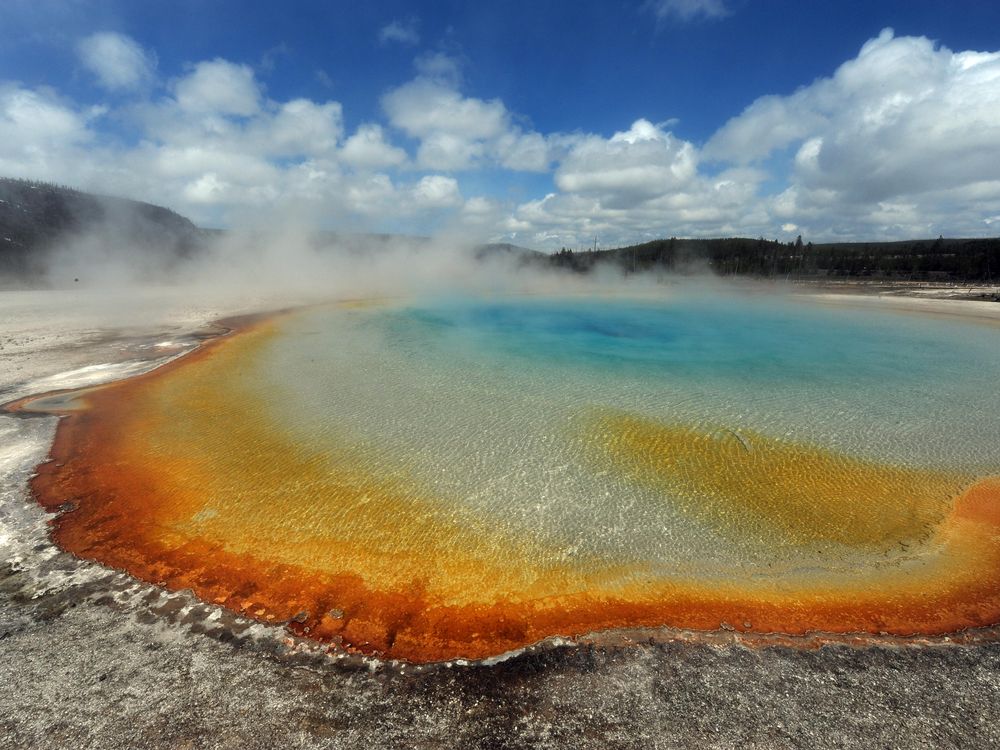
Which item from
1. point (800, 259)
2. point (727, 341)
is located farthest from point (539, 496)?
point (800, 259)

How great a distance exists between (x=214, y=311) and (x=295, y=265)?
2796 cm

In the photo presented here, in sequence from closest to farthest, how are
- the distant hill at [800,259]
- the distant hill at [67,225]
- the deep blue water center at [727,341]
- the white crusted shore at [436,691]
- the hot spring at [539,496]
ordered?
the white crusted shore at [436,691] → the hot spring at [539,496] → the deep blue water center at [727,341] → the distant hill at [800,259] → the distant hill at [67,225]

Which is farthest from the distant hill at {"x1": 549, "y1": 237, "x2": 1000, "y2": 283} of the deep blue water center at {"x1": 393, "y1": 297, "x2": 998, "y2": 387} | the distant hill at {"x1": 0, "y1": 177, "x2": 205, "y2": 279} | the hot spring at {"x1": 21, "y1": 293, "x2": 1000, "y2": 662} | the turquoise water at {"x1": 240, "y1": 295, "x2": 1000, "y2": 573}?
the distant hill at {"x1": 0, "y1": 177, "x2": 205, "y2": 279}

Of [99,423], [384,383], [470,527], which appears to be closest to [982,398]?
[470,527]

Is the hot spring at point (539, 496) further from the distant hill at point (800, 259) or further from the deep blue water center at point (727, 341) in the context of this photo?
the distant hill at point (800, 259)

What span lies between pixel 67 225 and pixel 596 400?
62.7 meters

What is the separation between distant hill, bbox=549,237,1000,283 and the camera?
37500 millimetres

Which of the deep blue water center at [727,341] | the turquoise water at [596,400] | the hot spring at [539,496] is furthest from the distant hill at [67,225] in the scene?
the hot spring at [539,496]

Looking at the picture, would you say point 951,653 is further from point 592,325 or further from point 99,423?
point 592,325

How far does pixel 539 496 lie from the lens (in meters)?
5.63

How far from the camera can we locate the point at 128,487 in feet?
19.1

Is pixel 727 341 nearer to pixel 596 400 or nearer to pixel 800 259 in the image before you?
pixel 596 400

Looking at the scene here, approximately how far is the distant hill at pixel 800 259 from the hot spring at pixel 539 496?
3633cm

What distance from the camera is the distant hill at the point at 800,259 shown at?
37500 millimetres
